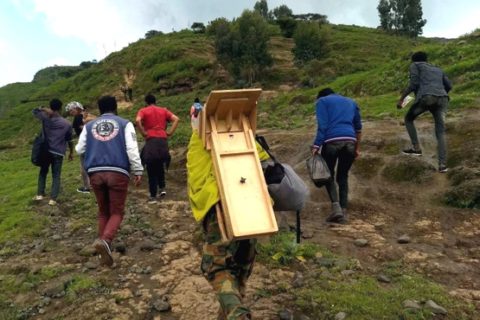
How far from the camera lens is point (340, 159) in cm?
813

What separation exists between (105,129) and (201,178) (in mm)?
2504

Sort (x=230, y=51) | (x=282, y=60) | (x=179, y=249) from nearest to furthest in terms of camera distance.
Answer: (x=179, y=249) < (x=230, y=51) < (x=282, y=60)

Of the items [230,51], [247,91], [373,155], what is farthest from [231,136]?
[230,51]

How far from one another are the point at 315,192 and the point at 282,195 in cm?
547

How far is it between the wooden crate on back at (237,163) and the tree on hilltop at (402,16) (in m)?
74.2

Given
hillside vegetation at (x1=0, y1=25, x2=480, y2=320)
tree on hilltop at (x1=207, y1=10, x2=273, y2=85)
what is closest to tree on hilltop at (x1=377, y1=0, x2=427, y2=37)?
tree on hilltop at (x1=207, y1=10, x2=273, y2=85)

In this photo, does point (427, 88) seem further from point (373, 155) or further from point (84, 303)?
point (84, 303)

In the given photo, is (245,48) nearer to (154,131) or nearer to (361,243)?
(154,131)

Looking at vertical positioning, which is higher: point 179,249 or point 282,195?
point 282,195

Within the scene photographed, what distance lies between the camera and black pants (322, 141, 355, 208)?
795 cm

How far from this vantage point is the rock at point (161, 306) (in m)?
5.36

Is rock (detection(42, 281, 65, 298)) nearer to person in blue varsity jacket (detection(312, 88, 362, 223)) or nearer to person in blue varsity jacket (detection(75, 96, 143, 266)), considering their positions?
person in blue varsity jacket (detection(75, 96, 143, 266))

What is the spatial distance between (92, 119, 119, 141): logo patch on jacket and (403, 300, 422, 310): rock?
3843 millimetres

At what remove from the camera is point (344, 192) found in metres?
8.39
